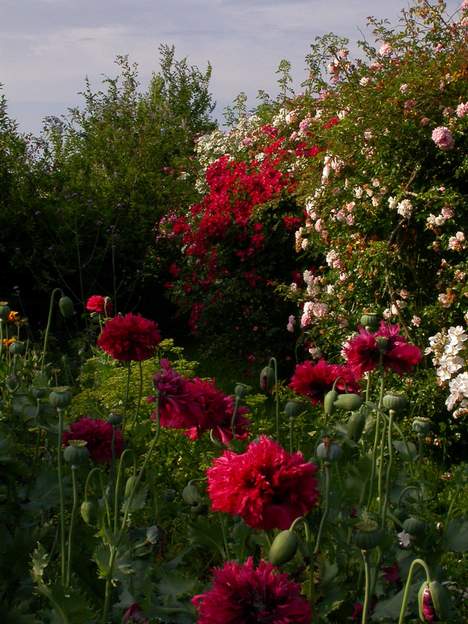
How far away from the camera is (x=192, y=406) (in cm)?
184

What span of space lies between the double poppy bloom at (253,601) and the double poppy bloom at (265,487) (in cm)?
18

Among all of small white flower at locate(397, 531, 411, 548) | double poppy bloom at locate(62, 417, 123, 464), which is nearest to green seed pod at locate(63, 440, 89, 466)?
double poppy bloom at locate(62, 417, 123, 464)

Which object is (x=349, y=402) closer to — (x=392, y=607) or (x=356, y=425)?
(x=356, y=425)

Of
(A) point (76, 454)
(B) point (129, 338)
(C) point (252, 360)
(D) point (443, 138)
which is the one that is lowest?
(C) point (252, 360)

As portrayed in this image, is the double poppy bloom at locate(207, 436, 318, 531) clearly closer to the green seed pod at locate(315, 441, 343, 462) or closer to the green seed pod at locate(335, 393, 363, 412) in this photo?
the green seed pod at locate(315, 441, 343, 462)

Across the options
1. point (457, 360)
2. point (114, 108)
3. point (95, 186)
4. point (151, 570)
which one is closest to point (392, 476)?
point (151, 570)

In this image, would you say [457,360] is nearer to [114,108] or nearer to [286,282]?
[286,282]

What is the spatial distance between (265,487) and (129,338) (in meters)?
0.88

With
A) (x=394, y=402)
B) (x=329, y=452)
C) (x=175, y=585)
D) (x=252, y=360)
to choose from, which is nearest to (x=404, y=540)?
(x=394, y=402)

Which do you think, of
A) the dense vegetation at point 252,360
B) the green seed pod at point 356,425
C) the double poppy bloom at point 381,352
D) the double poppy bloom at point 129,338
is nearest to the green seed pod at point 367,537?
the dense vegetation at point 252,360

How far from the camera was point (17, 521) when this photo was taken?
241 cm

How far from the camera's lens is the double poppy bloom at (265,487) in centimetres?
143

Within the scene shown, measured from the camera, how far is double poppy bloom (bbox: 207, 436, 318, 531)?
1428 millimetres

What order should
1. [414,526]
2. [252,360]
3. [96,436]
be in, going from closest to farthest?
[414,526], [96,436], [252,360]
